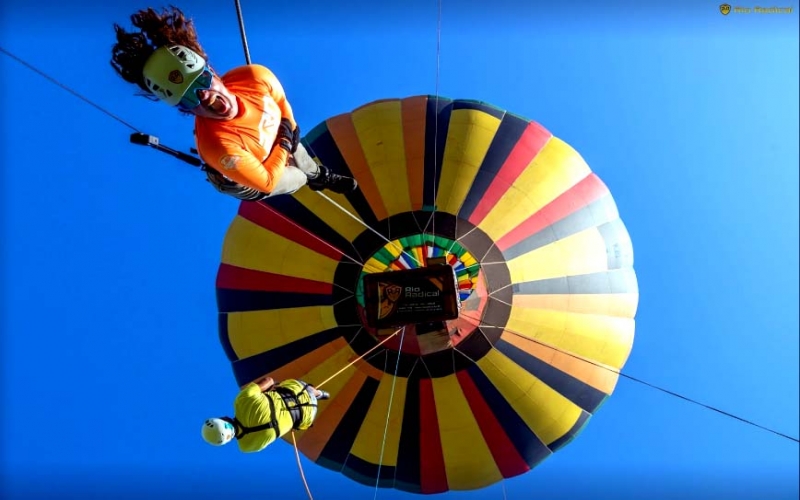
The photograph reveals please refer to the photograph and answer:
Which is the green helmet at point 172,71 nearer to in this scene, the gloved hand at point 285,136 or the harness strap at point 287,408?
the gloved hand at point 285,136

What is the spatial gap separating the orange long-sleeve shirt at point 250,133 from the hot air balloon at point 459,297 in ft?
6.72

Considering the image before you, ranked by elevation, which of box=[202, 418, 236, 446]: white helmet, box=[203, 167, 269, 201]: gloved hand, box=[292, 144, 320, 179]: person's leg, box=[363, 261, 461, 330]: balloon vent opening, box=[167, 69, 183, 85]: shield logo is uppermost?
box=[292, 144, 320, 179]: person's leg

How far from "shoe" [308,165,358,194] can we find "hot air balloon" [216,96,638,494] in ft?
1.27

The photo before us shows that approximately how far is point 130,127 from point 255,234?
8.32 feet

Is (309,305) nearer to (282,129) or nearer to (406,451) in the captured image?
(406,451)

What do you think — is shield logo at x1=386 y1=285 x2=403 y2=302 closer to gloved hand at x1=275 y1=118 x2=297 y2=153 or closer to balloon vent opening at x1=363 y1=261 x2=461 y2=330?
balloon vent opening at x1=363 y1=261 x2=461 y2=330

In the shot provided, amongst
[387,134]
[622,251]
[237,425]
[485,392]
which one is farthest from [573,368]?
[237,425]

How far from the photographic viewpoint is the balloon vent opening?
527cm

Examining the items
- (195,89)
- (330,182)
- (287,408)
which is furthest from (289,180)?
(287,408)

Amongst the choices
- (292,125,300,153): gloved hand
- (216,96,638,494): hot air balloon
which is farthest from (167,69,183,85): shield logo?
(216,96,638,494): hot air balloon

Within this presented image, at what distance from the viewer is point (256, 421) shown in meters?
4.41

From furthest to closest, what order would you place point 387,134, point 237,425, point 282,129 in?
1. point 387,134
2. point 237,425
3. point 282,129

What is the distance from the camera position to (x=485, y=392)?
6055mm

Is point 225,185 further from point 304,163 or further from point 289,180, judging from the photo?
point 304,163
